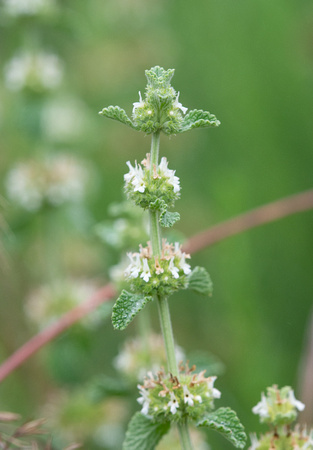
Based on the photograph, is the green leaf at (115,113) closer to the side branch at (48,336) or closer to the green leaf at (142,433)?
the green leaf at (142,433)

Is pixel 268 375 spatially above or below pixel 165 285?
above

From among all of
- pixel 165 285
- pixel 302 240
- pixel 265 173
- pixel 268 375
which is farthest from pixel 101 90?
pixel 165 285

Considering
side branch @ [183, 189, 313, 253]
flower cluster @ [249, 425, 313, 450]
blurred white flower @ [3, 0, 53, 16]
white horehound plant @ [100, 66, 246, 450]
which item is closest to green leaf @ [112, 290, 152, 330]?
white horehound plant @ [100, 66, 246, 450]

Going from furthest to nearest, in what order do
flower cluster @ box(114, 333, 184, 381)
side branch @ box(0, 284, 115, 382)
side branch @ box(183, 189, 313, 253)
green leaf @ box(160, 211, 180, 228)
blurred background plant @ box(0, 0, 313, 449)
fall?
blurred background plant @ box(0, 0, 313, 449) → side branch @ box(183, 189, 313, 253) → flower cluster @ box(114, 333, 184, 381) → side branch @ box(0, 284, 115, 382) → green leaf @ box(160, 211, 180, 228)

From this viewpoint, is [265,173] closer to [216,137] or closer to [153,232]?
[216,137]

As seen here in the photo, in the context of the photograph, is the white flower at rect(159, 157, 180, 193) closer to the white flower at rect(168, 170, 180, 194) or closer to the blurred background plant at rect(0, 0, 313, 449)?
the white flower at rect(168, 170, 180, 194)

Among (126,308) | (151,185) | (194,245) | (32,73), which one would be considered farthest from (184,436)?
(32,73)
